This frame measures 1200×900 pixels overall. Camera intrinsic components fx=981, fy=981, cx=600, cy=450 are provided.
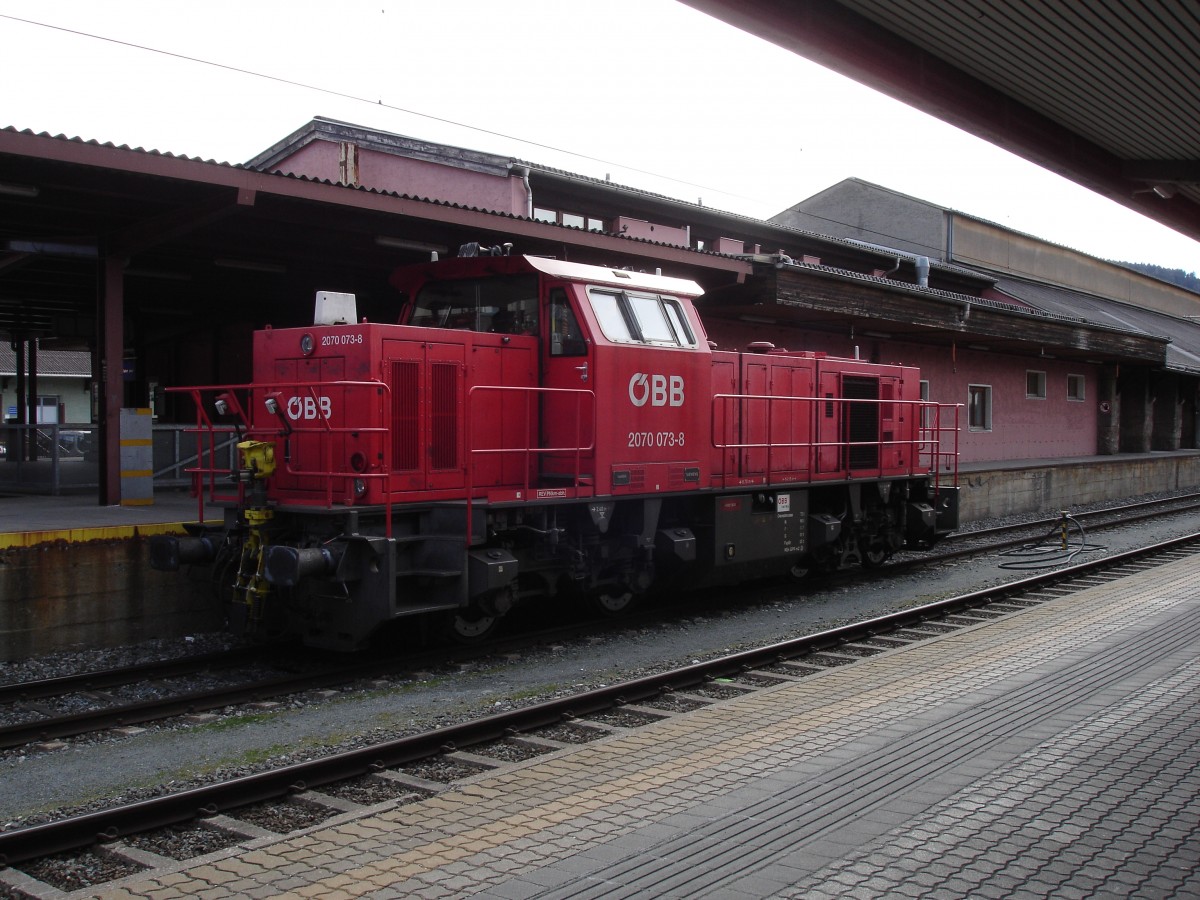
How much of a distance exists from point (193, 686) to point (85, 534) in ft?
7.42

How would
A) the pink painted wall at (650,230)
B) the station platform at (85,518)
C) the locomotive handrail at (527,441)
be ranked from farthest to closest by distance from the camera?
the pink painted wall at (650,230)
the station platform at (85,518)
the locomotive handrail at (527,441)

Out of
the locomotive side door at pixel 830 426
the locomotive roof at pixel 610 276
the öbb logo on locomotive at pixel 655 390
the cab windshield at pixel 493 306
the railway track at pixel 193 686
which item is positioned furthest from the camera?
the locomotive side door at pixel 830 426

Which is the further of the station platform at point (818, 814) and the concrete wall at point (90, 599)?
the concrete wall at point (90, 599)

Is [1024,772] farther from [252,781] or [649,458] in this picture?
[649,458]

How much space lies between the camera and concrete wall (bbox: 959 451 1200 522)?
843 inches

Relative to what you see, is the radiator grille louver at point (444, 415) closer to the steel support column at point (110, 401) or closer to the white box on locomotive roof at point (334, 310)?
the white box on locomotive roof at point (334, 310)

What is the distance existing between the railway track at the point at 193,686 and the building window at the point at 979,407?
63.0 feet

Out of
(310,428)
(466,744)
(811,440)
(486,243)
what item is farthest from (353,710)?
(486,243)

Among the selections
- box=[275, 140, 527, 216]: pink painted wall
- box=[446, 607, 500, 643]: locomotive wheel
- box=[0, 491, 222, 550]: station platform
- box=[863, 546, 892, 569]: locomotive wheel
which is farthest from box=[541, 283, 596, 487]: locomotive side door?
box=[275, 140, 527, 216]: pink painted wall

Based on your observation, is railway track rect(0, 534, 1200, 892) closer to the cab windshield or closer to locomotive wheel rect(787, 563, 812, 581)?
locomotive wheel rect(787, 563, 812, 581)

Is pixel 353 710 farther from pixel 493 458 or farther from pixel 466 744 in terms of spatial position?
pixel 493 458

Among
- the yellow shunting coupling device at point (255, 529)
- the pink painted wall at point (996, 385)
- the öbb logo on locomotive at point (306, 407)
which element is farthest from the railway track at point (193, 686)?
the pink painted wall at point (996, 385)

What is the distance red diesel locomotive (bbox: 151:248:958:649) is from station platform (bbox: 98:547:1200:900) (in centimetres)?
267

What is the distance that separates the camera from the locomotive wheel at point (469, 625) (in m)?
8.80
